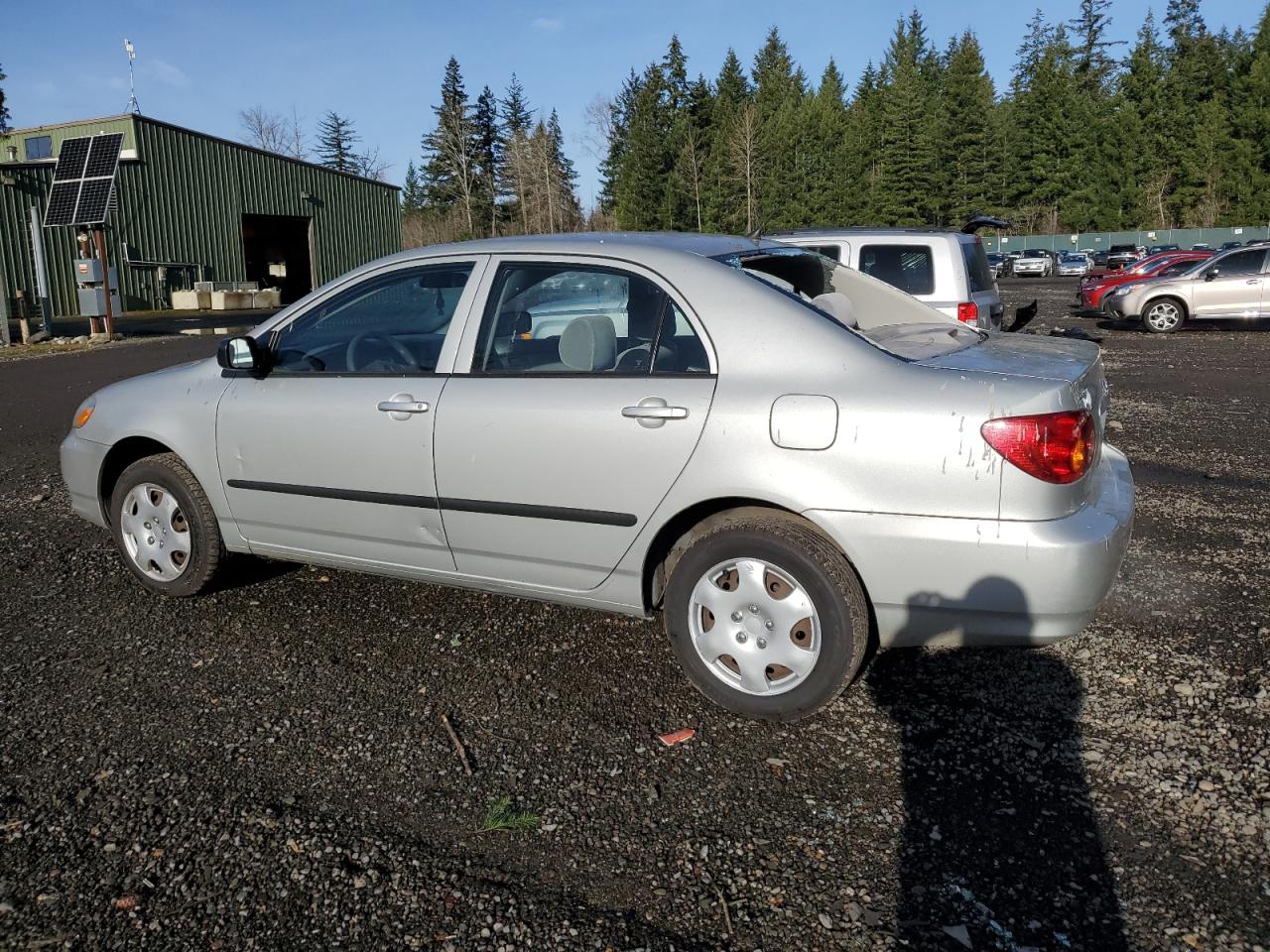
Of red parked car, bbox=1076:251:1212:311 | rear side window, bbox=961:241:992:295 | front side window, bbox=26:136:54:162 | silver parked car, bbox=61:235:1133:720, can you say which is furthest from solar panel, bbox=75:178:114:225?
red parked car, bbox=1076:251:1212:311

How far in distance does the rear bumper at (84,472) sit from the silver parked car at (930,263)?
236 inches

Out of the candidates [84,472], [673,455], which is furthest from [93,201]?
[673,455]

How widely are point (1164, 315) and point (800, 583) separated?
19.8 m

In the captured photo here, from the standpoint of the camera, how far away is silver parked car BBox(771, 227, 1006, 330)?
9.08 m

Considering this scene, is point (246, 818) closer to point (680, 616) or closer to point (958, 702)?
point (680, 616)

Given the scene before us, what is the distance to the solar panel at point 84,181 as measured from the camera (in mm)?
19500

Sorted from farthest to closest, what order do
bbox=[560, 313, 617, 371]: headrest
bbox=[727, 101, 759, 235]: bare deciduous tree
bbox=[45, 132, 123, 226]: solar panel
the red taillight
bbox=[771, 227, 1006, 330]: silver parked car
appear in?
bbox=[727, 101, 759, 235]: bare deciduous tree, bbox=[45, 132, 123, 226]: solar panel, bbox=[771, 227, 1006, 330]: silver parked car, bbox=[560, 313, 617, 371]: headrest, the red taillight

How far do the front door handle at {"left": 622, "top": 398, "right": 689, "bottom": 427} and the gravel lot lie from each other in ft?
3.35

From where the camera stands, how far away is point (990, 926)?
239 centimetres

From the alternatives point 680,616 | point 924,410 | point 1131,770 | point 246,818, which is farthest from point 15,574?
point 1131,770

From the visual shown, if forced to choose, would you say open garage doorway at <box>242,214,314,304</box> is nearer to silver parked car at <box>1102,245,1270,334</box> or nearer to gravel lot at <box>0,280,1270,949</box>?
silver parked car at <box>1102,245,1270,334</box>

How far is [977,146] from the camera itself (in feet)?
262

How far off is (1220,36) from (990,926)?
330 ft

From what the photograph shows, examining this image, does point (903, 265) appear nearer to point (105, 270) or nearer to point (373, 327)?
point (373, 327)
